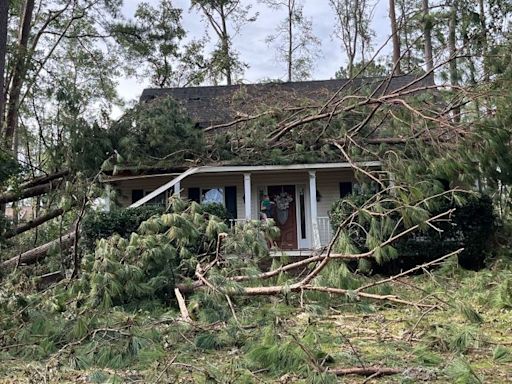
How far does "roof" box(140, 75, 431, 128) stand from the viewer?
13.7 meters

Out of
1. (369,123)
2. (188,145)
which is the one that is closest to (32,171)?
(188,145)

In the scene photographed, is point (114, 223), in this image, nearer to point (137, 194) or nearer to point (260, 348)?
point (137, 194)

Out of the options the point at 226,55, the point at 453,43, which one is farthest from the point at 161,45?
the point at 453,43

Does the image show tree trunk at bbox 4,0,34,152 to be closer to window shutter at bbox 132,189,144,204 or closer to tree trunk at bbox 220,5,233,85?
window shutter at bbox 132,189,144,204

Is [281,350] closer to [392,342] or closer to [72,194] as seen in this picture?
[392,342]

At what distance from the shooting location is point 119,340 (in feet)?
16.0

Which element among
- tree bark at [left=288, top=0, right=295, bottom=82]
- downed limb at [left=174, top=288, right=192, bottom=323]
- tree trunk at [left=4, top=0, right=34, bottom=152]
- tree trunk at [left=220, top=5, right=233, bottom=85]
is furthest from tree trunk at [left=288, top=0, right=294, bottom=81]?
downed limb at [left=174, top=288, right=192, bottom=323]

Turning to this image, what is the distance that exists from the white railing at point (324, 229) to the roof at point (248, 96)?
122 inches

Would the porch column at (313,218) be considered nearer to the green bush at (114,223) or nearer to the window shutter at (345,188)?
the window shutter at (345,188)

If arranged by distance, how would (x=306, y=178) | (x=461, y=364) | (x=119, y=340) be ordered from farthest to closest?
(x=306, y=178)
(x=119, y=340)
(x=461, y=364)

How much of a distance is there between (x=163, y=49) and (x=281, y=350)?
21.1 meters

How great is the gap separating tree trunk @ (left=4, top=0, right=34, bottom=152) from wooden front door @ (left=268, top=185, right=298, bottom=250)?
7.00 m

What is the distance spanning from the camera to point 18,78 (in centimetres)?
1388

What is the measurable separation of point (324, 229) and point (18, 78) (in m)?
9.48
